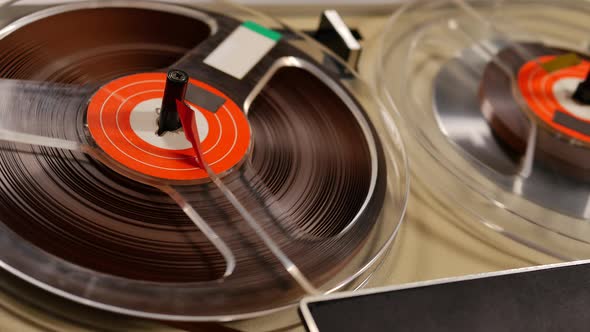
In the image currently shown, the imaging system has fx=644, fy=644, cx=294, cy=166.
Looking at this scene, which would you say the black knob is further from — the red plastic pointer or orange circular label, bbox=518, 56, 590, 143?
orange circular label, bbox=518, 56, 590, 143

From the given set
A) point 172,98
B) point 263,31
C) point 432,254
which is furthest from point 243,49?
point 432,254

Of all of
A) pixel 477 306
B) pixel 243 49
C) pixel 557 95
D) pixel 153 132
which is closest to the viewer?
pixel 477 306

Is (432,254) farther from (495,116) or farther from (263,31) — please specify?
(263,31)

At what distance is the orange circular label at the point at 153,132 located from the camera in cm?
84

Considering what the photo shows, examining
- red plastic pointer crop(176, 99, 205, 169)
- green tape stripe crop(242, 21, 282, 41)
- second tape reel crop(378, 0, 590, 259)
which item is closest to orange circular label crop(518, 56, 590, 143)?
second tape reel crop(378, 0, 590, 259)

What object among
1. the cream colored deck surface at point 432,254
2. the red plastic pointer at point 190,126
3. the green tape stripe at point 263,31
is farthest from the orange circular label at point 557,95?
the red plastic pointer at point 190,126

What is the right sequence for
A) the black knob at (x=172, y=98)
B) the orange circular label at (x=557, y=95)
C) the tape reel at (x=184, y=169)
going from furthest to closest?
the orange circular label at (x=557, y=95), the black knob at (x=172, y=98), the tape reel at (x=184, y=169)

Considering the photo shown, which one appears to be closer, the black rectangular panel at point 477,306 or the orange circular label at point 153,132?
the black rectangular panel at point 477,306

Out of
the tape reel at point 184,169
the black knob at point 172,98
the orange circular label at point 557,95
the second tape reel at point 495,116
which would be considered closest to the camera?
the tape reel at point 184,169

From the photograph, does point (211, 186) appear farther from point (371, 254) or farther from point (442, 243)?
point (442, 243)

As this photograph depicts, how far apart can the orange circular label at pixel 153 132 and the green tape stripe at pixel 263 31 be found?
7.3 inches

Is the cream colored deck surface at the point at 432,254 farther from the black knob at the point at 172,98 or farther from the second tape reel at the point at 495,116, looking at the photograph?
the black knob at the point at 172,98

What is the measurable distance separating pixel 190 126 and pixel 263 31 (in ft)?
1.10

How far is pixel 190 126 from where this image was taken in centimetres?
85
